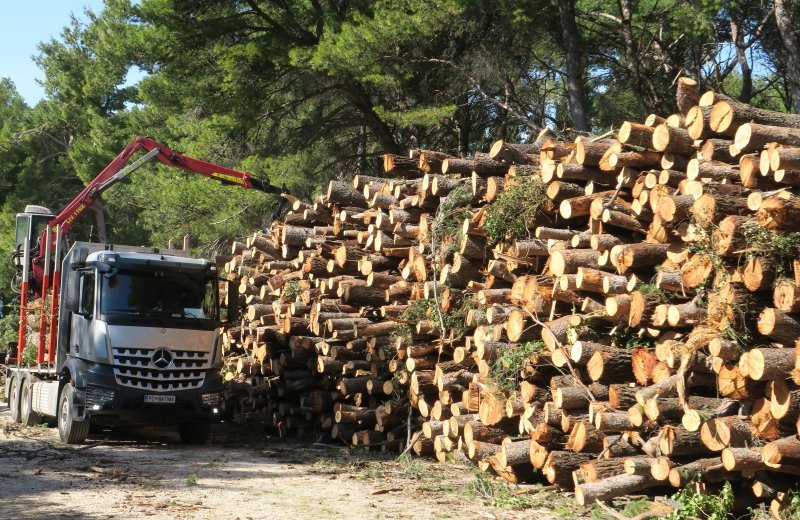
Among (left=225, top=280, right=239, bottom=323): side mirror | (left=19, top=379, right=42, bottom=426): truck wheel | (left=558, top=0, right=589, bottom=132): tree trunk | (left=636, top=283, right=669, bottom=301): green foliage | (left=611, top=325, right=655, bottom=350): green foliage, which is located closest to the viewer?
(left=636, top=283, right=669, bottom=301): green foliage

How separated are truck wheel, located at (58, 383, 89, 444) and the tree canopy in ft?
29.5

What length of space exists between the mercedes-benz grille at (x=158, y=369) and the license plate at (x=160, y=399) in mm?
101

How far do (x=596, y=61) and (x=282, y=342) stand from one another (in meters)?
11.4

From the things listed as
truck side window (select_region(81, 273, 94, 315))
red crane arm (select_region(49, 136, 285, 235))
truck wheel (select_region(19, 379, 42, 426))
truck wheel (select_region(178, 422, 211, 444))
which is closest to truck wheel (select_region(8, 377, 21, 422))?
truck wheel (select_region(19, 379, 42, 426))

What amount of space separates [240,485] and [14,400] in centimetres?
831

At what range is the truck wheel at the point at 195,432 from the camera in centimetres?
1327

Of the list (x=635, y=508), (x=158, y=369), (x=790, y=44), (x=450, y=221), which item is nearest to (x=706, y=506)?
(x=635, y=508)

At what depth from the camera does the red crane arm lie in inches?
637

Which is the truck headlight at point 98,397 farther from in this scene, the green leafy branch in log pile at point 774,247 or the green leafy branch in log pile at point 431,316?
the green leafy branch in log pile at point 774,247

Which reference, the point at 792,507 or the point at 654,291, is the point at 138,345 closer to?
the point at 654,291

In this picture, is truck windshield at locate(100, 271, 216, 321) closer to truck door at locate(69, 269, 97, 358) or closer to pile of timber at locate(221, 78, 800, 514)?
truck door at locate(69, 269, 97, 358)

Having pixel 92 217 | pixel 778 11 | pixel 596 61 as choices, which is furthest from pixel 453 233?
pixel 92 217

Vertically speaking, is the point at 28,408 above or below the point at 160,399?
below

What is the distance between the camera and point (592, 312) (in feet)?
27.2
